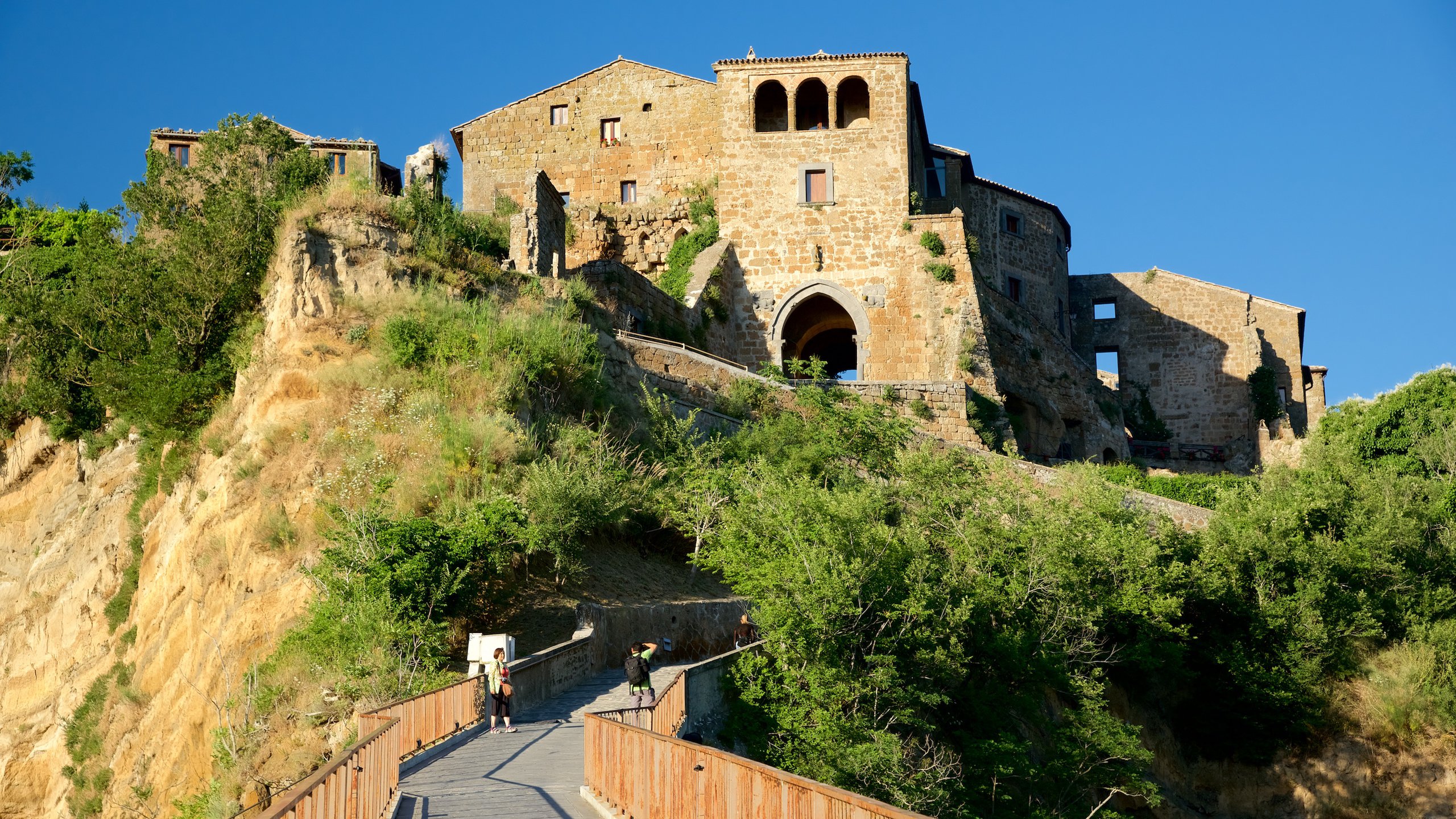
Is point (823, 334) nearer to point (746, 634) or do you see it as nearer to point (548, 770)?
point (746, 634)

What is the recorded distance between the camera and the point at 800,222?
41969mm

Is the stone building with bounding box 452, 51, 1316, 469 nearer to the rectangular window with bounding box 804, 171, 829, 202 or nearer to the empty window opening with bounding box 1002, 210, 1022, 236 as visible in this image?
the rectangular window with bounding box 804, 171, 829, 202

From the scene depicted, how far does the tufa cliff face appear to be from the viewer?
1961 cm

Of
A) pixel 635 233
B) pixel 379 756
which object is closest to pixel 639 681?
pixel 379 756

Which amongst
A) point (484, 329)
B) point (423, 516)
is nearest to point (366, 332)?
point (484, 329)

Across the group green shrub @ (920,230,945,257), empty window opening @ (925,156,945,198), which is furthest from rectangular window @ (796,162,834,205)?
empty window opening @ (925,156,945,198)

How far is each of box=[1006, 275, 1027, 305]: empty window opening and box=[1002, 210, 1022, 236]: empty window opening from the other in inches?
68.5

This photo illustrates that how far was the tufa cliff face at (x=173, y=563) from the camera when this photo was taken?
64.3 ft

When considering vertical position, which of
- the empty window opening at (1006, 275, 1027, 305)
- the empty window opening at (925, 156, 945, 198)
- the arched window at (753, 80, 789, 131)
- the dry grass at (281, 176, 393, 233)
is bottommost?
the dry grass at (281, 176, 393, 233)

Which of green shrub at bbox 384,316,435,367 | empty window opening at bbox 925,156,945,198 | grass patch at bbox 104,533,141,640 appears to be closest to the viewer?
green shrub at bbox 384,316,435,367

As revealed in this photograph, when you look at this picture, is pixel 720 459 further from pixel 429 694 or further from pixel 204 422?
pixel 429 694

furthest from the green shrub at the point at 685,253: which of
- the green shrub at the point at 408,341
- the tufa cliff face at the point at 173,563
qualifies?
the green shrub at the point at 408,341

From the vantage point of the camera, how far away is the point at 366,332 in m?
25.0

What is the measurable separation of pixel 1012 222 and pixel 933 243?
10612 millimetres
